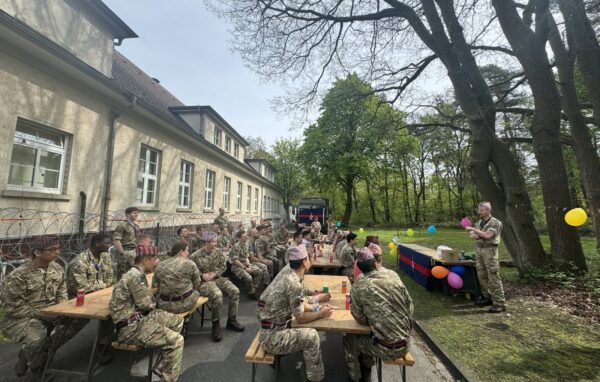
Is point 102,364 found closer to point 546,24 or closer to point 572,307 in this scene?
point 572,307

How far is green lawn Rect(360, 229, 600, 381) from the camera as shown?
3.46 m

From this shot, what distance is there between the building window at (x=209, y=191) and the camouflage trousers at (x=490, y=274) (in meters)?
13.5

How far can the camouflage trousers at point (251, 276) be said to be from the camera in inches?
259

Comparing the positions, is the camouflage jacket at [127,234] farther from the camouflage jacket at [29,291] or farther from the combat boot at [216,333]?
the combat boot at [216,333]

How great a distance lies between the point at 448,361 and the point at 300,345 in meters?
2.33

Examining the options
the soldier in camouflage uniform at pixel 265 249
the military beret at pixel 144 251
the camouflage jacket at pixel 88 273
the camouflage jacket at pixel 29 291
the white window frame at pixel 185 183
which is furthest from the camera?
the white window frame at pixel 185 183

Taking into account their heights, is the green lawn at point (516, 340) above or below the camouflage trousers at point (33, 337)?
below

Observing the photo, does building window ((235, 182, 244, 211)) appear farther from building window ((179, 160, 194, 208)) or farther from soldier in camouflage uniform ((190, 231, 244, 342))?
soldier in camouflage uniform ((190, 231, 244, 342))

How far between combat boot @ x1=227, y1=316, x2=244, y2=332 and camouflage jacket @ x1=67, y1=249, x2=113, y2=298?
2.21 metres

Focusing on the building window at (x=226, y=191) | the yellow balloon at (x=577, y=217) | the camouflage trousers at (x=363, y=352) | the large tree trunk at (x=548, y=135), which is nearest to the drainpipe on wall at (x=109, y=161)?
the camouflage trousers at (x=363, y=352)

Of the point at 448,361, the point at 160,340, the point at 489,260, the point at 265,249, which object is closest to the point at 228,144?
the point at 265,249

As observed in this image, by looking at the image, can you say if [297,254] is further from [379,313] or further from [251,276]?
[251,276]

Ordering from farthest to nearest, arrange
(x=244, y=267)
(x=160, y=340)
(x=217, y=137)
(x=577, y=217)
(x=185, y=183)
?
(x=217, y=137), (x=185, y=183), (x=244, y=267), (x=577, y=217), (x=160, y=340)

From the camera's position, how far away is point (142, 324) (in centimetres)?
318
